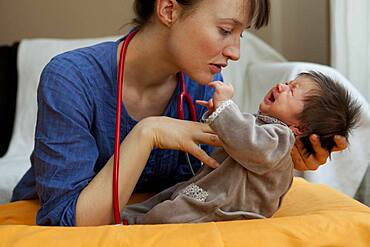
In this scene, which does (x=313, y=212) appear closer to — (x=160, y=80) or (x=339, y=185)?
(x=160, y=80)

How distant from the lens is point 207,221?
138 centimetres

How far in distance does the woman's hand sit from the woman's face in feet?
0.80

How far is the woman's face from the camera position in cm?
145

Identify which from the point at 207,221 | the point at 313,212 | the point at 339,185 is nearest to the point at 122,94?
the point at 207,221

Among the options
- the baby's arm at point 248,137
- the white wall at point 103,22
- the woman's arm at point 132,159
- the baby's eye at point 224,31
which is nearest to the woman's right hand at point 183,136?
the woman's arm at point 132,159

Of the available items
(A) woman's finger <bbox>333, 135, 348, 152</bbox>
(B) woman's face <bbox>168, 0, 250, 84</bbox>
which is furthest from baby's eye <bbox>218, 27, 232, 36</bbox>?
(A) woman's finger <bbox>333, 135, 348, 152</bbox>

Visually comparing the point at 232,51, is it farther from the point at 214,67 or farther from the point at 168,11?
the point at 168,11

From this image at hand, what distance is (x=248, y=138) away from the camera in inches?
49.6

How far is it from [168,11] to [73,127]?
340 millimetres

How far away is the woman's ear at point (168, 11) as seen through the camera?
4.95ft

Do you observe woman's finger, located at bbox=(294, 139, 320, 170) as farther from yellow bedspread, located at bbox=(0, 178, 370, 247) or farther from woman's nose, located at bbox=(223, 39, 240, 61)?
woman's nose, located at bbox=(223, 39, 240, 61)

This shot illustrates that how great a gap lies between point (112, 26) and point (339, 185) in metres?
1.54

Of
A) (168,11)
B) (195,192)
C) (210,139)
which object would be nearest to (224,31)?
(168,11)

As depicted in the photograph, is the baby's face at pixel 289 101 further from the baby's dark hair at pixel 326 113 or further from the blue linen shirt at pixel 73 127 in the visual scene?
the blue linen shirt at pixel 73 127
